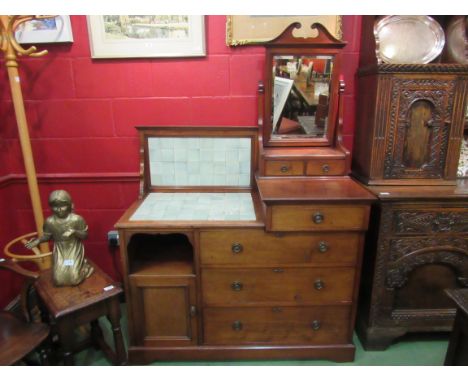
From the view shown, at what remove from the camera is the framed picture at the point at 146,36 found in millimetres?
1745

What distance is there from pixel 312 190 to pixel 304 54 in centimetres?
73

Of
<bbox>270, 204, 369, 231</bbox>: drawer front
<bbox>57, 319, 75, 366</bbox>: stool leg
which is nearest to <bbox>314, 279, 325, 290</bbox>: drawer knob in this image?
<bbox>270, 204, 369, 231</bbox>: drawer front

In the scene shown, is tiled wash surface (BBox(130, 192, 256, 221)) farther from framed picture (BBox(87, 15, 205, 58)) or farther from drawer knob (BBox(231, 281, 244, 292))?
framed picture (BBox(87, 15, 205, 58))

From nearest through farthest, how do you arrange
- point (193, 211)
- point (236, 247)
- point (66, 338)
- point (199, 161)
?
point (66, 338), point (236, 247), point (193, 211), point (199, 161)

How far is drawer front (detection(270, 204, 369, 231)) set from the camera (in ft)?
4.65

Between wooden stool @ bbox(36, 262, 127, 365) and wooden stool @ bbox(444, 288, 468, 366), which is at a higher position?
wooden stool @ bbox(444, 288, 468, 366)

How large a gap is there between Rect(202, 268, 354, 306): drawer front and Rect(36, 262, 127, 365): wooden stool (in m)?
0.44

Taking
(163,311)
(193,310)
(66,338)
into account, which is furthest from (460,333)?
(66,338)

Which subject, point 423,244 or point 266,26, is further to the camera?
point 266,26

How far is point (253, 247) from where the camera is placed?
1495 millimetres

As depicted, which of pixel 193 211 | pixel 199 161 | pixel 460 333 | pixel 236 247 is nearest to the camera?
pixel 460 333

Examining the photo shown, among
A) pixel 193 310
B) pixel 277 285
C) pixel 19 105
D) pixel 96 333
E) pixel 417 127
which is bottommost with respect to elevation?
pixel 96 333

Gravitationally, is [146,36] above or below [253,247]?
above

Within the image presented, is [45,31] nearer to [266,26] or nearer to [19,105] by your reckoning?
[19,105]
